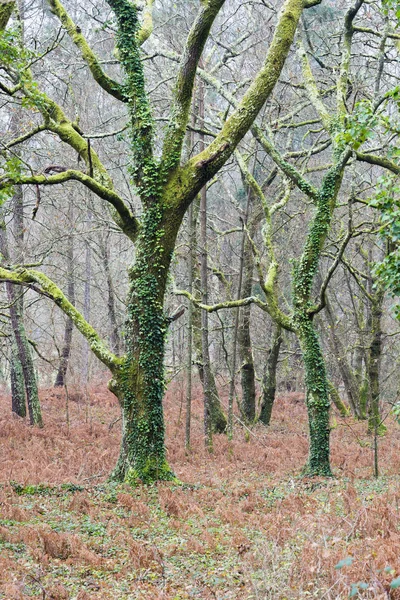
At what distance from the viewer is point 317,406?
38.4ft

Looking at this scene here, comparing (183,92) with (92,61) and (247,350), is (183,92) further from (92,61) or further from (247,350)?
(247,350)

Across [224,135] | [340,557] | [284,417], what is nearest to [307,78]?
[224,135]

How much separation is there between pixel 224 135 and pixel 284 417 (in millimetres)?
14110

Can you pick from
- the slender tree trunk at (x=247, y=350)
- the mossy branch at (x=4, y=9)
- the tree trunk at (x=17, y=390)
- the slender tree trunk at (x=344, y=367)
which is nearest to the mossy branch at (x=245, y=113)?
the mossy branch at (x=4, y=9)

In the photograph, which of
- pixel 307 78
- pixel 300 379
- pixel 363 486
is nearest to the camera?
pixel 363 486

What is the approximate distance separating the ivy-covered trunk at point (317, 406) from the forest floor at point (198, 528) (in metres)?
0.54

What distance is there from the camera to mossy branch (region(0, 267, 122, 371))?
33.0 feet

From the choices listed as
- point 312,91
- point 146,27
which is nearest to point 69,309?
point 146,27

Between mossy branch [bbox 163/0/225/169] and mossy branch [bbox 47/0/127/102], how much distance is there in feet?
3.21

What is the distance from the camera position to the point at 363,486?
415 inches

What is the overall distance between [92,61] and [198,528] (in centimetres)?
782

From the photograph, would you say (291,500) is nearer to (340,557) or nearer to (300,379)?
(340,557)

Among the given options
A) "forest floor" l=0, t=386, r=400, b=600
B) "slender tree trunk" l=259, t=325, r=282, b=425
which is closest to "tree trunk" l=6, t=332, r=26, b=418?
"forest floor" l=0, t=386, r=400, b=600

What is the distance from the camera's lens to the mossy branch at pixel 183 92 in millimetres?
9297
